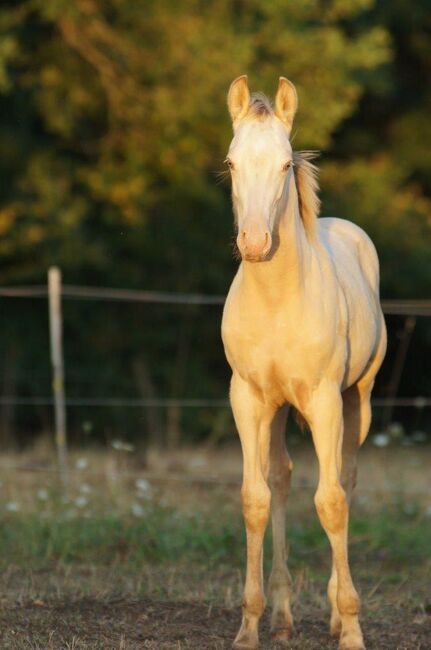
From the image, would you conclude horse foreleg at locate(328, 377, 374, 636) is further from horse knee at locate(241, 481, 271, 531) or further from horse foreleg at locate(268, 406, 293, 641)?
horse knee at locate(241, 481, 271, 531)

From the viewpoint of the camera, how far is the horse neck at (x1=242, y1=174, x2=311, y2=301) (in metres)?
4.86

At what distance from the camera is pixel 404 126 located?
18.0 m

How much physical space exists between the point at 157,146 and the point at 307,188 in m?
9.51

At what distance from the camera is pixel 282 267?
4883 mm

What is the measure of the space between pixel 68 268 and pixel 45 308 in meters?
0.88

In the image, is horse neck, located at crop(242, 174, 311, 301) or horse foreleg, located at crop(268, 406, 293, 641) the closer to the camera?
horse neck, located at crop(242, 174, 311, 301)

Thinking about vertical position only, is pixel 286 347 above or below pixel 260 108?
below

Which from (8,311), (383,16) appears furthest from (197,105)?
(383,16)

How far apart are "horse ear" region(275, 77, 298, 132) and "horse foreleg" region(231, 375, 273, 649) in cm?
112

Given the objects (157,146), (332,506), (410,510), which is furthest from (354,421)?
(157,146)

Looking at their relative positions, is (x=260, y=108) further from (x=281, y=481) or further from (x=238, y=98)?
(x=281, y=481)

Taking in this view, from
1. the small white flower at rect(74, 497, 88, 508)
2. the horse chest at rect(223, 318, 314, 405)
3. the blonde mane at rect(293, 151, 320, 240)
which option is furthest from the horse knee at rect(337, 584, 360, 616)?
the small white flower at rect(74, 497, 88, 508)

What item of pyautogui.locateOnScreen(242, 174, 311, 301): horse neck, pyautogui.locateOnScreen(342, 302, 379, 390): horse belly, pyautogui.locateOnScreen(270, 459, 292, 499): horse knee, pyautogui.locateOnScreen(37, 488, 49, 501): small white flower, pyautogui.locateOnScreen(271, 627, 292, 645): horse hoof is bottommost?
pyautogui.locateOnScreen(37, 488, 49, 501): small white flower

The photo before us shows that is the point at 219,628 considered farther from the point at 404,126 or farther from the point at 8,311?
the point at 404,126
